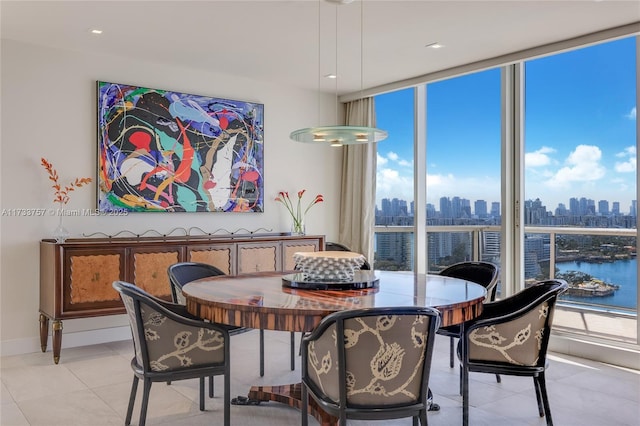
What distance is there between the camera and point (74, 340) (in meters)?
4.47

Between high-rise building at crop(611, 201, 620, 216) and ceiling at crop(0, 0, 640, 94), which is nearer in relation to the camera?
ceiling at crop(0, 0, 640, 94)

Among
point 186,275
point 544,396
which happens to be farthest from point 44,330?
point 544,396

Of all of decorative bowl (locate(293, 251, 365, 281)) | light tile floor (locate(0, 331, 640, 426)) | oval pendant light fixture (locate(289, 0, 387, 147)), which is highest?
oval pendant light fixture (locate(289, 0, 387, 147))

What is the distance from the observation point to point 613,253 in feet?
13.8

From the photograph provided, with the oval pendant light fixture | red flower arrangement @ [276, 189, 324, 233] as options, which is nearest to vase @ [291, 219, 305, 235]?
red flower arrangement @ [276, 189, 324, 233]

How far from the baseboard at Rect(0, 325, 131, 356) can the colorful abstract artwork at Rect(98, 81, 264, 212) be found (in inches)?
42.6

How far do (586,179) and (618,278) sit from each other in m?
0.85

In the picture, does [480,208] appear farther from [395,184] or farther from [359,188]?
[359,188]

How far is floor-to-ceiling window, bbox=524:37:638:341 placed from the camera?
415 cm

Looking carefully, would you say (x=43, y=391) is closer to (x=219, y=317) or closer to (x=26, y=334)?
(x=26, y=334)

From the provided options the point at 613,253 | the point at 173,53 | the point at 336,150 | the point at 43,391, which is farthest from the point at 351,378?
the point at 336,150

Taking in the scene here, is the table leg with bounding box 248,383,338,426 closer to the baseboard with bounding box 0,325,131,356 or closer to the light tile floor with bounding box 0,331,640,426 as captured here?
the light tile floor with bounding box 0,331,640,426

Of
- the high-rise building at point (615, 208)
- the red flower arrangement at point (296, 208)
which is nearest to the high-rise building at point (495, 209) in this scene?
the high-rise building at point (615, 208)

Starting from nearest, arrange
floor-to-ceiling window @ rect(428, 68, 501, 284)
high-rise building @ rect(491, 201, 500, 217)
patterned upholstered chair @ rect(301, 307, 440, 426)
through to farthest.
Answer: patterned upholstered chair @ rect(301, 307, 440, 426) < high-rise building @ rect(491, 201, 500, 217) < floor-to-ceiling window @ rect(428, 68, 501, 284)
